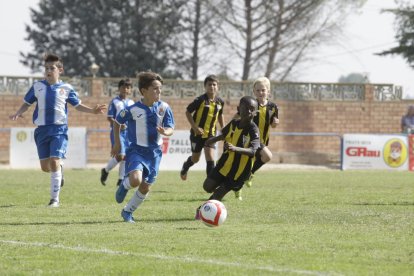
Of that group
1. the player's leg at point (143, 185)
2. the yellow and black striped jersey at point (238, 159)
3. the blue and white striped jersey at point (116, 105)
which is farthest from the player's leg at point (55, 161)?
the blue and white striped jersey at point (116, 105)

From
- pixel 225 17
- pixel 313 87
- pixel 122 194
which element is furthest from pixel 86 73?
pixel 122 194

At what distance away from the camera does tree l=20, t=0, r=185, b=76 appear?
4856 centimetres

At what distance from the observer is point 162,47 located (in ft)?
162

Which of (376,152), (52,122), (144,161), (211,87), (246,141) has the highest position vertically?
(211,87)

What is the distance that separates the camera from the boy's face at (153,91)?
35.7 feet

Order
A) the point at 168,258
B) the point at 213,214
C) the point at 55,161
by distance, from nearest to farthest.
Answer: the point at 168,258, the point at 213,214, the point at 55,161

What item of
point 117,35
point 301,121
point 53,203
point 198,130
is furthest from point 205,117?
point 117,35

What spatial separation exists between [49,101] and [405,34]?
28597mm

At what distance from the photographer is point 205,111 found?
15.2 metres

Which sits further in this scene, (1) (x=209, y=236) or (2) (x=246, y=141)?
(2) (x=246, y=141)

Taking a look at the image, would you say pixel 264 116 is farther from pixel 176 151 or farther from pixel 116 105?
pixel 176 151

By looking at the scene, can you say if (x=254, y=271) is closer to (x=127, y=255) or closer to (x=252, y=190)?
(x=127, y=255)

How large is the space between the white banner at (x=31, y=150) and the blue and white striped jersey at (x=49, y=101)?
45.7 feet

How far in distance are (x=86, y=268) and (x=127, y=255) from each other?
650 mm
